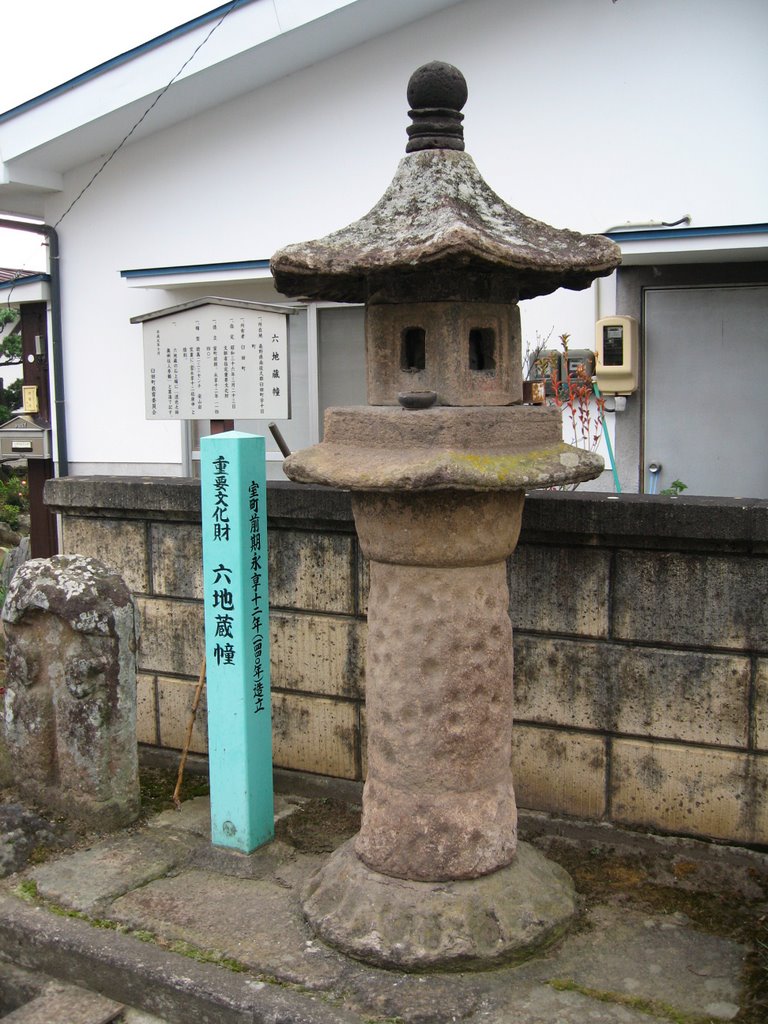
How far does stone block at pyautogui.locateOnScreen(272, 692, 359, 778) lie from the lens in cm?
584

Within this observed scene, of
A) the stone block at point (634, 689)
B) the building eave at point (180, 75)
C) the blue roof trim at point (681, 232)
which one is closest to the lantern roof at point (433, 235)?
the stone block at point (634, 689)

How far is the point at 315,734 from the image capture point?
596cm

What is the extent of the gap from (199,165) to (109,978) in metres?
8.11

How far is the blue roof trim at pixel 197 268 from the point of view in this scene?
9303mm

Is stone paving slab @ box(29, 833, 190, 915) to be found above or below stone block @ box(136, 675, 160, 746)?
below

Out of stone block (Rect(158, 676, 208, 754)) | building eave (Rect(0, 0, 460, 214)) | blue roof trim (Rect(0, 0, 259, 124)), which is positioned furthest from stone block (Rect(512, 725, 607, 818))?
blue roof trim (Rect(0, 0, 259, 124))

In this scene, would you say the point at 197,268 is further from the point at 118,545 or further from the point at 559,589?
the point at 559,589

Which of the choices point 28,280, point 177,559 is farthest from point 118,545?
point 28,280

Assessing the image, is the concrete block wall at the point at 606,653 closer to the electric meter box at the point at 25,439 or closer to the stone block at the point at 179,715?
the stone block at the point at 179,715

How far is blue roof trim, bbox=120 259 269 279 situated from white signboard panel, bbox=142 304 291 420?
3067 mm

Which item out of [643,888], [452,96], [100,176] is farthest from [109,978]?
[100,176]

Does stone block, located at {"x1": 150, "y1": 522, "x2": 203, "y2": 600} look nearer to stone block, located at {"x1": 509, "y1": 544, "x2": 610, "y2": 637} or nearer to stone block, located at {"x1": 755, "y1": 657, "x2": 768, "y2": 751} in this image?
stone block, located at {"x1": 509, "y1": 544, "x2": 610, "y2": 637}

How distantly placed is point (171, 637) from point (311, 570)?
1.28m

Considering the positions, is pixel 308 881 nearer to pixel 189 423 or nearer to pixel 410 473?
pixel 410 473
